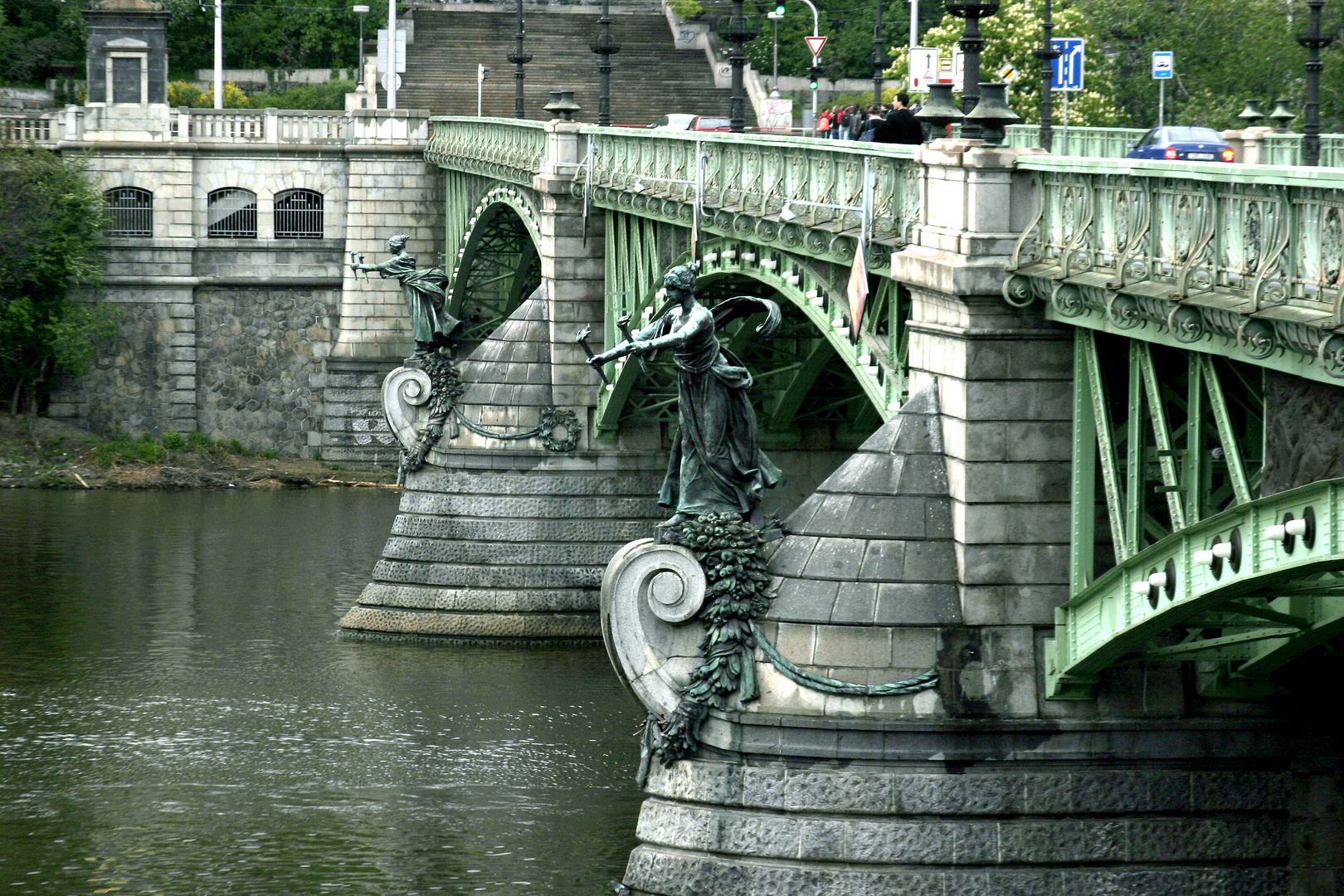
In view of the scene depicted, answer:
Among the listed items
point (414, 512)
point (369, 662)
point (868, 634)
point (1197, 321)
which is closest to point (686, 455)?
point (868, 634)

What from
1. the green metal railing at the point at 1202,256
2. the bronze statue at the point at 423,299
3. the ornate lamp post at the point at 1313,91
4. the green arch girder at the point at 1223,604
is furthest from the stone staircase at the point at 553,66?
the green metal railing at the point at 1202,256

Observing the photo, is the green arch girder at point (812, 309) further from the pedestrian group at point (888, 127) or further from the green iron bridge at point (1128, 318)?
the pedestrian group at point (888, 127)

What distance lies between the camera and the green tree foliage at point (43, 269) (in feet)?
186

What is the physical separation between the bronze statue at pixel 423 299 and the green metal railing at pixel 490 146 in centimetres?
245

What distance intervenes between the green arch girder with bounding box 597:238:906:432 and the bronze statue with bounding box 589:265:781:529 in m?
1.11

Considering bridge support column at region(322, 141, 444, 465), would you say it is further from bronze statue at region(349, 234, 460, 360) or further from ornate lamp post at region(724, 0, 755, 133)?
ornate lamp post at region(724, 0, 755, 133)

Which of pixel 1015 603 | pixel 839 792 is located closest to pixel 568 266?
pixel 1015 603

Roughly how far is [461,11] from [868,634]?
63923 mm

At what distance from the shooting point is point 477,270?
52.5 meters

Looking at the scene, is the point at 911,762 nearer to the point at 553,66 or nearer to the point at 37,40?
the point at 553,66

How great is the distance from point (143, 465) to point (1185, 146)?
33164mm

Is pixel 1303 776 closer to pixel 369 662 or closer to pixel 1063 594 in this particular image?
pixel 1063 594

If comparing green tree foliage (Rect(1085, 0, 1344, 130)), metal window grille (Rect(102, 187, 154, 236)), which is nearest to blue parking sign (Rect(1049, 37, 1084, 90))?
green tree foliage (Rect(1085, 0, 1344, 130))

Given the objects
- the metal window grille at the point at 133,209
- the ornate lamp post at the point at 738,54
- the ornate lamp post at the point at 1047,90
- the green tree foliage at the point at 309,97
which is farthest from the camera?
the green tree foliage at the point at 309,97
